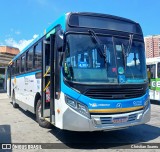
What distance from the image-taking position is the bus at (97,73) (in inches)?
249

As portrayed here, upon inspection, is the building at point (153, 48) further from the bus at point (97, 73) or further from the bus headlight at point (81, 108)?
the bus headlight at point (81, 108)

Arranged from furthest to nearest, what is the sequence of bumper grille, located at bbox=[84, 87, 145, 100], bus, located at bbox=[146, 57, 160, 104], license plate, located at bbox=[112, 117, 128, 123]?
bus, located at bbox=[146, 57, 160, 104]
license plate, located at bbox=[112, 117, 128, 123]
bumper grille, located at bbox=[84, 87, 145, 100]

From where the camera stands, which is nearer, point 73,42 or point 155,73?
point 73,42

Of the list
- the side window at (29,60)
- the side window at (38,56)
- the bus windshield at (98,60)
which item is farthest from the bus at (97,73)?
the side window at (29,60)

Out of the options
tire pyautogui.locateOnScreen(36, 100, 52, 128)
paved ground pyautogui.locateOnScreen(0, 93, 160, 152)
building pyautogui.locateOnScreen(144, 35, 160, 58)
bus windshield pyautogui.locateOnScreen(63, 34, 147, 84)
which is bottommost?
paved ground pyautogui.locateOnScreen(0, 93, 160, 152)

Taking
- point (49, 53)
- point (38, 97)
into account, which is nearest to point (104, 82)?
point (49, 53)

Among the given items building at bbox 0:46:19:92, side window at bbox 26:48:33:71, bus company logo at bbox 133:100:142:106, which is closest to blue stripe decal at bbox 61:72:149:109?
bus company logo at bbox 133:100:142:106

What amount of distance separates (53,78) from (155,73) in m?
11.5

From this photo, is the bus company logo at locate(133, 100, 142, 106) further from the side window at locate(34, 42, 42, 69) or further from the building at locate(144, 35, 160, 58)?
the building at locate(144, 35, 160, 58)

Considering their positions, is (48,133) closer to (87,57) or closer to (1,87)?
(87,57)

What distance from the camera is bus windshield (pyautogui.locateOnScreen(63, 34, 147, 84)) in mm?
6438

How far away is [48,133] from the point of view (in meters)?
8.30

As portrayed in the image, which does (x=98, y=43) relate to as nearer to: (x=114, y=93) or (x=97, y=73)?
(x=97, y=73)

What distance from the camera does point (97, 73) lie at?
6.49m
